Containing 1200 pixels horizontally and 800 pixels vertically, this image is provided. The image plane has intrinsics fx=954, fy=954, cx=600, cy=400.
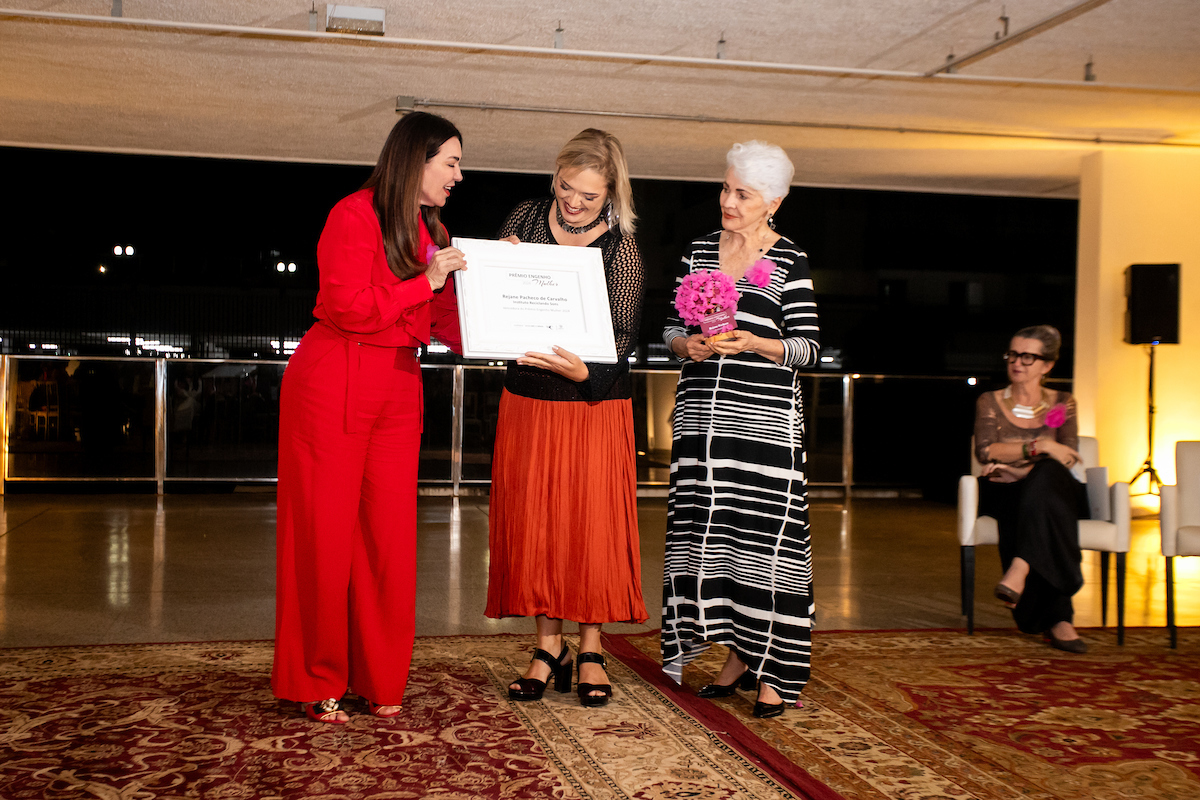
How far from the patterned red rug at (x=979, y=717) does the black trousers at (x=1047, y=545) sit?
0.14 m

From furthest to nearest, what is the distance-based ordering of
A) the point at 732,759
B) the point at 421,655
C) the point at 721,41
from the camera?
1. the point at 721,41
2. the point at 421,655
3. the point at 732,759

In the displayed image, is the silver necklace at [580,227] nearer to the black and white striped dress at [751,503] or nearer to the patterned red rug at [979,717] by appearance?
the black and white striped dress at [751,503]

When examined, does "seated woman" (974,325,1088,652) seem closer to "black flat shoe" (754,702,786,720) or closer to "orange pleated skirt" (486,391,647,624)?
"black flat shoe" (754,702,786,720)

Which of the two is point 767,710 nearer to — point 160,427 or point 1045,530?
point 1045,530

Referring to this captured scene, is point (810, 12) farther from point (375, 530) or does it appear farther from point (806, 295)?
point (375, 530)

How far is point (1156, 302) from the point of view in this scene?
764 cm

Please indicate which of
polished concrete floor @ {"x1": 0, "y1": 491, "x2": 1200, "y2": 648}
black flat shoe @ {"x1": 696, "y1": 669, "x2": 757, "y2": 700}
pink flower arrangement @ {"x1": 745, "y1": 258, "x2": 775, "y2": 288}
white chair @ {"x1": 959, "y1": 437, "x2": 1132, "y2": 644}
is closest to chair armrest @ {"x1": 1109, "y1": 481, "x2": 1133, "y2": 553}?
white chair @ {"x1": 959, "y1": 437, "x2": 1132, "y2": 644}

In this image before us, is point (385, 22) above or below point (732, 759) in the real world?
above

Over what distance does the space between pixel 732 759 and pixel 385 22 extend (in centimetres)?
481

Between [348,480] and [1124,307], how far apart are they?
7.41 metres

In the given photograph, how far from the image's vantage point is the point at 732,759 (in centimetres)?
228

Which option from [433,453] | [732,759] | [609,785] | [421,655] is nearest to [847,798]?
[732,759]

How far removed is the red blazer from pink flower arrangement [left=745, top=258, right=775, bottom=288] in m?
0.84

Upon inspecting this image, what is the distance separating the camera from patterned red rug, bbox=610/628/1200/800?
2.19 metres
